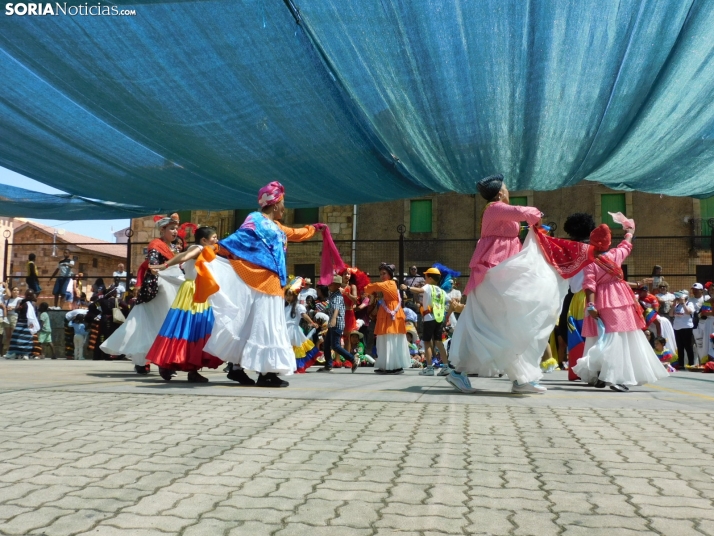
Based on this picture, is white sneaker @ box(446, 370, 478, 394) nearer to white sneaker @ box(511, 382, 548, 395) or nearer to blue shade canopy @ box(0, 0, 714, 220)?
white sneaker @ box(511, 382, 548, 395)

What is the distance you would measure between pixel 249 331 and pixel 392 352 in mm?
5545

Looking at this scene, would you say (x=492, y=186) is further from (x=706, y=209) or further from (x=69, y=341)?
(x=706, y=209)

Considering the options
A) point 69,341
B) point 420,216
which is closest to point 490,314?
point 69,341

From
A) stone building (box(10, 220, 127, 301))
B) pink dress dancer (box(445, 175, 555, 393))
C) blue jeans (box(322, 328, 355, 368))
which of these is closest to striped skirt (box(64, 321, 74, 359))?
stone building (box(10, 220, 127, 301))

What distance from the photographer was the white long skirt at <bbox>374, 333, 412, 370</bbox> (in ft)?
39.0

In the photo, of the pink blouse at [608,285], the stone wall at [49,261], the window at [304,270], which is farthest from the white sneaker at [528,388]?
the window at [304,270]

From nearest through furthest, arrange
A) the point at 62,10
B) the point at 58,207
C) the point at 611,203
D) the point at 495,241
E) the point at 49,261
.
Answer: the point at 62,10
the point at 495,241
the point at 58,207
the point at 611,203
the point at 49,261

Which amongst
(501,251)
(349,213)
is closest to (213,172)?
(501,251)

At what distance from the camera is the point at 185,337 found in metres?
7.28

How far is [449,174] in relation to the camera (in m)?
8.50

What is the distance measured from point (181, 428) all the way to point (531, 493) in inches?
81.4

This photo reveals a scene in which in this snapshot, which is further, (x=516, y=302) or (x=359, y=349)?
(x=359, y=349)

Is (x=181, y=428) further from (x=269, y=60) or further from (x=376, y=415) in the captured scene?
(x=269, y=60)

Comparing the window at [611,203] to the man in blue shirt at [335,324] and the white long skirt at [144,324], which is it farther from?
the white long skirt at [144,324]
